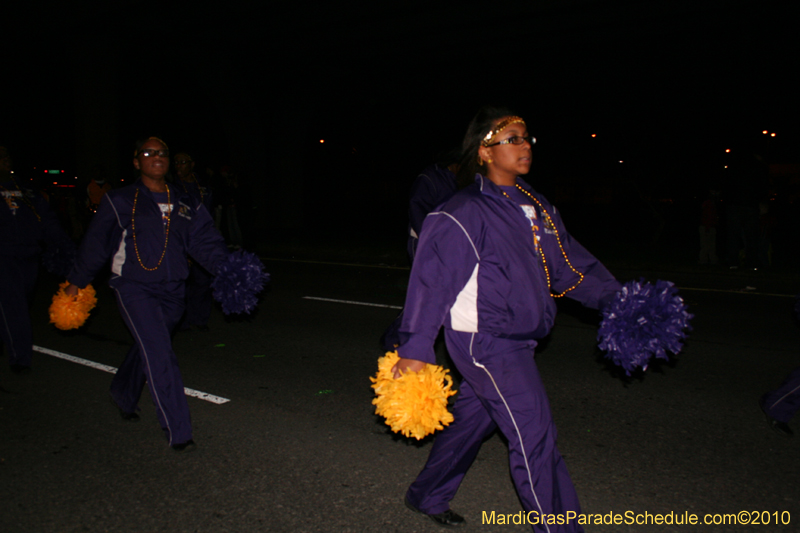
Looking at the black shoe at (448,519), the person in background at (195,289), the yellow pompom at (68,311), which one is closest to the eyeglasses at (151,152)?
the yellow pompom at (68,311)

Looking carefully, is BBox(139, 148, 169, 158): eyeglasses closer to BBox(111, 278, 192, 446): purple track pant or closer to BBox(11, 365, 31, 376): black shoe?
BBox(111, 278, 192, 446): purple track pant

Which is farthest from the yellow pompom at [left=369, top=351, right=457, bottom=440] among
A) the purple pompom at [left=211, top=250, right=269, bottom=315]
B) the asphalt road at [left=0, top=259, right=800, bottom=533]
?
the purple pompom at [left=211, top=250, right=269, bottom=315]

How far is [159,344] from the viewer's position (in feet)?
12.9

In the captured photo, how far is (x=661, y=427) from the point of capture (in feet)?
14.4

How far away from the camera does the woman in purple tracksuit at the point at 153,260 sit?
13.0ft

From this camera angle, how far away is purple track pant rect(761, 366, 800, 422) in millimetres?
4062

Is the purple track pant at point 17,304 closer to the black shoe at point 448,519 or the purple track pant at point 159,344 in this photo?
the purple track pant at point 159,344

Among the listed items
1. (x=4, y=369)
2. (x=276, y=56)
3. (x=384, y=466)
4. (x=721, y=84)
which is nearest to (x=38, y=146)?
(x=276, y=56)

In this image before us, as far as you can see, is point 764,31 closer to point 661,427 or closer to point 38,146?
point 661,427

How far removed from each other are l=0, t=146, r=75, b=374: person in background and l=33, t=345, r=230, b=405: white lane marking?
1.65ft

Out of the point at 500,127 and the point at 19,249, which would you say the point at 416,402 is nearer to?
the point at 500,127

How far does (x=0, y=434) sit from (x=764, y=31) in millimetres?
16585

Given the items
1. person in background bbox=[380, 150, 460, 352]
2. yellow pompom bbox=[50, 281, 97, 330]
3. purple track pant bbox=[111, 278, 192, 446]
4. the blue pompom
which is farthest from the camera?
the blue pompom

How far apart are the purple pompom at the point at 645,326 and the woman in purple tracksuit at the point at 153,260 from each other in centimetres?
257
